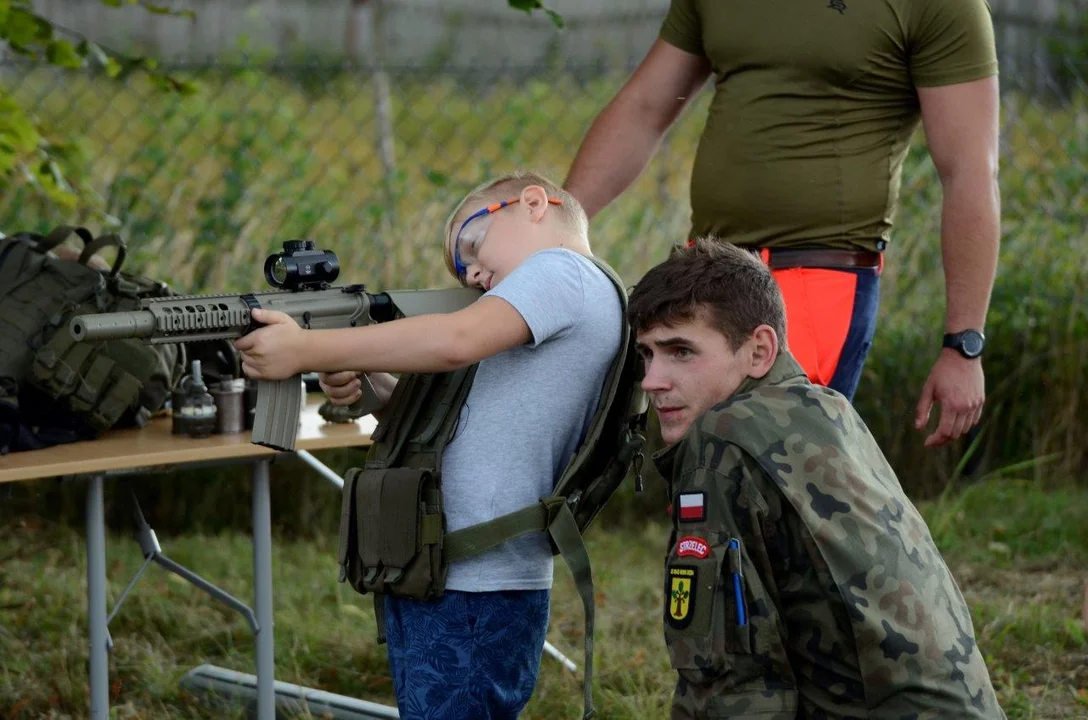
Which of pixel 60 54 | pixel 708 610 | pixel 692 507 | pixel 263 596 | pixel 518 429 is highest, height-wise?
pixel 60 54

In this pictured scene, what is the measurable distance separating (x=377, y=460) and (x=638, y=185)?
15.4 ft

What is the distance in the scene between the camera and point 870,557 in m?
2.05

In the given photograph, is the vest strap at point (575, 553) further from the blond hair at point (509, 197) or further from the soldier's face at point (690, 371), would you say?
the blond hair at point (509, 197)

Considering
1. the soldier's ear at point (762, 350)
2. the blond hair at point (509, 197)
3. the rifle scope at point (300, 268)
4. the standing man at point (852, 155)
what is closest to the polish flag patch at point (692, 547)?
the soldier's ear at point (762, 350)

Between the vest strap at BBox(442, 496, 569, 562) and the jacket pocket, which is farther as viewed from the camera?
the vest strap at BBox(442, 496, 569, 562)

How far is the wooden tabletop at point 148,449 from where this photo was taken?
309cm

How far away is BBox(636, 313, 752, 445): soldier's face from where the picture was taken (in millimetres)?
2197

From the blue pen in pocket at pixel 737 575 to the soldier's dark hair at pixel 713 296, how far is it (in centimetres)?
34

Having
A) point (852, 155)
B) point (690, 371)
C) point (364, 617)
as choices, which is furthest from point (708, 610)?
point (364, 617)

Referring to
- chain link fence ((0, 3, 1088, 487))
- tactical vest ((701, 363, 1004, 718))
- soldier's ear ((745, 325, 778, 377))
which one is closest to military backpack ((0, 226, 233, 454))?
chain link fence ((0, 3, 1088, 487))

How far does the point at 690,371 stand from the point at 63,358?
5.73 ft

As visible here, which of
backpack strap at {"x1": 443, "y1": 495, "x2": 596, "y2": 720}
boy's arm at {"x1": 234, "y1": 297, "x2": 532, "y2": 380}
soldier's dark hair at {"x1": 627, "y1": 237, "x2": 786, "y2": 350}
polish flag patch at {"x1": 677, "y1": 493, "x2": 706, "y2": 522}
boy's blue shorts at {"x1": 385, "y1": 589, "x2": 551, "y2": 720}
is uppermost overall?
soldier's dark hair at {"x1": 627, "y1": 237, "x2": 786, "y2": 350}

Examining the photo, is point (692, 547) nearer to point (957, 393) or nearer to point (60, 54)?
point (957, 393)

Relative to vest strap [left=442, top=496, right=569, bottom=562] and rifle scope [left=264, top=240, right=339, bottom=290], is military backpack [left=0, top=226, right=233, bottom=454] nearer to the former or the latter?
rifle scope [left=264, top=240, right=339, bottom=290]
